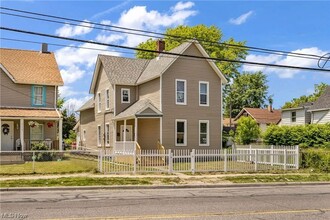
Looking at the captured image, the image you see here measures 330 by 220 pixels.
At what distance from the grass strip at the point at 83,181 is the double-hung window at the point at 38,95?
15007 mm

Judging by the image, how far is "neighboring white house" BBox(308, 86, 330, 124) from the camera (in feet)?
130

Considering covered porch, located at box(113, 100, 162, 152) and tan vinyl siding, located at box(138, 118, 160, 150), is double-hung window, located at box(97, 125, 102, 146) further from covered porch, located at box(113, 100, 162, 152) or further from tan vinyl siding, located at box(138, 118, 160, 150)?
tan vinyl siding, located at box(138, 118, 160, 150)

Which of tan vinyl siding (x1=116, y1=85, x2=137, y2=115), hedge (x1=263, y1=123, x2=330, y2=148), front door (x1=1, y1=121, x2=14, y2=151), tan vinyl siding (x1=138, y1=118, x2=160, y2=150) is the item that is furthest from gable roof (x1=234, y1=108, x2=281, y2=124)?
front door (x1=1, y1=121, x2=14, y2=151)

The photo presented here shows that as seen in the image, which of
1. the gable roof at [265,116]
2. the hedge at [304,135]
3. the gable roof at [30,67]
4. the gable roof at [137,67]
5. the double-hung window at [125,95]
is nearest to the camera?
the hedge at [304,135]

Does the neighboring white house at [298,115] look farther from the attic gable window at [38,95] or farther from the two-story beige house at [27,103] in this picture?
the attic gable window at [38,95]

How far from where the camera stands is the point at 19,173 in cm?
1841

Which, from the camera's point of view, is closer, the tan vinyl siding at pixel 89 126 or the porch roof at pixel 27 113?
the porch roof at pixel 27 113

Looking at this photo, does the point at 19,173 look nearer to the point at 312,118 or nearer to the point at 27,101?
the point at 27,101

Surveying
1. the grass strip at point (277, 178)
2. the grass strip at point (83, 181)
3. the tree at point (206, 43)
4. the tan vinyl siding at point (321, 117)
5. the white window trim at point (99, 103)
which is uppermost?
the tree at point (206, 43)

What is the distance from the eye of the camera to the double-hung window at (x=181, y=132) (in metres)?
29.1

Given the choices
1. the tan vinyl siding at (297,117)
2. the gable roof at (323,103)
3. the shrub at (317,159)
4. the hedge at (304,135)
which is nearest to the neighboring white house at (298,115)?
the tan vinyl siding at (297,117)

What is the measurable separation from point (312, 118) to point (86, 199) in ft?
115

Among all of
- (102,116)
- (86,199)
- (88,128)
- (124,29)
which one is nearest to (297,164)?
(124,29)

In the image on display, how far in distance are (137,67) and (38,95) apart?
357 inches
